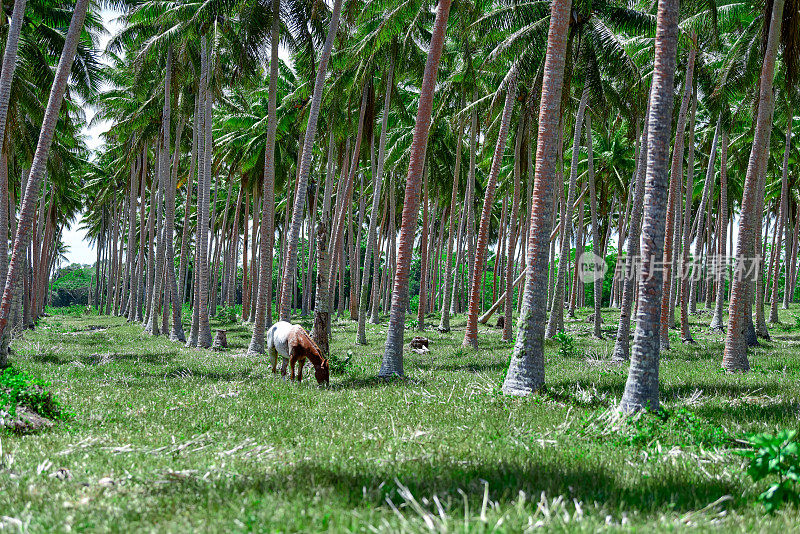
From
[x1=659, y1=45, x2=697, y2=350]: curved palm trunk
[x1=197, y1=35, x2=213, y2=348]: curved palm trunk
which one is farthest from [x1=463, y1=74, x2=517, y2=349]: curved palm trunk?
[x1=197, y1=35, x2=213, y2=348]: curved palm trunk

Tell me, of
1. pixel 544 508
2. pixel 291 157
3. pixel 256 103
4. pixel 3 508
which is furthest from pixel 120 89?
pixel 544 508

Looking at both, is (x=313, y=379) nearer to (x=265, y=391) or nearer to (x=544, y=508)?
(x=265, y=391)

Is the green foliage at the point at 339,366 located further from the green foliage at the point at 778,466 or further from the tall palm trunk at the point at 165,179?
the tall palm trunk at the point at 165,179

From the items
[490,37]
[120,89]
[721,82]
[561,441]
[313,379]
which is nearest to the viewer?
[561,441]

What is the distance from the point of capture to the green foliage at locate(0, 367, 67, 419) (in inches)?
315

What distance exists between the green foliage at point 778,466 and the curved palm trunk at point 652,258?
359cm

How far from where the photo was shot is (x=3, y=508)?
461cm

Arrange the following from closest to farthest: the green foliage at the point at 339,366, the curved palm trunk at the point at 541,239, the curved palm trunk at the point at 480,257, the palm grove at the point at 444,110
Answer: the curved palm trunk at the point at 541,239 → the palm grove at the point at 444,110 → the green foliage at the point at 339,366 → the curved palm trunk at the point at 480,257

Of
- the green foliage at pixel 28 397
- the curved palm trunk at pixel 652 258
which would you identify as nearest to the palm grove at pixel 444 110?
the curved palm trunk at pixel 652 258

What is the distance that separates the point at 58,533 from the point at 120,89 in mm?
33463

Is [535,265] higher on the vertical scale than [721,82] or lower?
lower

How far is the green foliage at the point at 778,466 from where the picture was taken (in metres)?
4.73

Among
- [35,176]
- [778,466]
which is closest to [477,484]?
[778,466]

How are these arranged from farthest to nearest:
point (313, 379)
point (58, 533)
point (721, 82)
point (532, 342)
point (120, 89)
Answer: point (120, 89) < point (721, 82) < point (313, 379) < point (532, 342) < point (58, 533)
